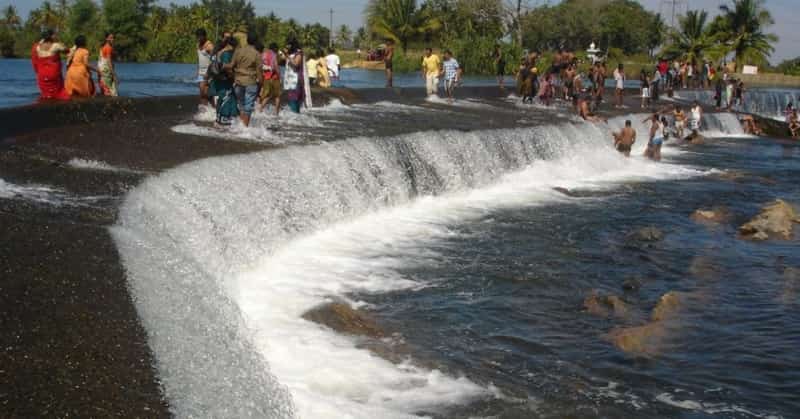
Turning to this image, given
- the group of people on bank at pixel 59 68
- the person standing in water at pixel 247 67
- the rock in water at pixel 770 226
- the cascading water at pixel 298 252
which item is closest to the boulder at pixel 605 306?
the cascading water at pixel 298 252

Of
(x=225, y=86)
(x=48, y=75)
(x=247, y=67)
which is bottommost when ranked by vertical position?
(x=225, y=86)

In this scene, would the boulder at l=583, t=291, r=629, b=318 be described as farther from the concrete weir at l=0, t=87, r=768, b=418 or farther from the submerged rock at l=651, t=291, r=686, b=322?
the concrete weir at l=0, t=87, r=768, b=418

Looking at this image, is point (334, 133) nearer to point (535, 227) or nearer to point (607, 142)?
point (535, 227)

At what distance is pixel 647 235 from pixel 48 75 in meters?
10.0

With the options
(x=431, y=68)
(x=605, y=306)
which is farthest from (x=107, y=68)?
(x=431, y=68)

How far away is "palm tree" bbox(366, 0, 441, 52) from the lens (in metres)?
64.1

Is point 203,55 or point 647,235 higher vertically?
point 203,55

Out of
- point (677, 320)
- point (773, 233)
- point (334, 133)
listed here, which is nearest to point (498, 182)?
point (334, 133)

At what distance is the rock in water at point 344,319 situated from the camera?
26.8ft

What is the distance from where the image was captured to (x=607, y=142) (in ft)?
76.9

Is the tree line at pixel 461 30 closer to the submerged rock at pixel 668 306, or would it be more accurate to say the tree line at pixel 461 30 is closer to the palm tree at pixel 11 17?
the palm tree at pixel 11 17

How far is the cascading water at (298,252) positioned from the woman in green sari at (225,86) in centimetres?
189

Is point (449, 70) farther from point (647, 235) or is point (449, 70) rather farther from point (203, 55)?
point (647, 235)

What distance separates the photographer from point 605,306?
955 cm
